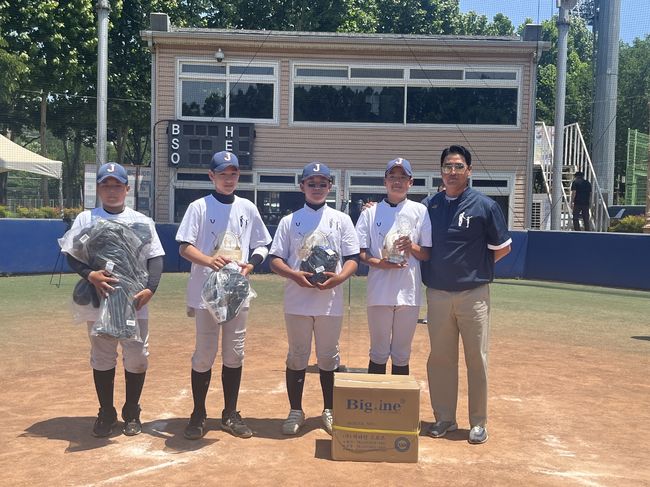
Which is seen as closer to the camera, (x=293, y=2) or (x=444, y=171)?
(x=444, y=171)

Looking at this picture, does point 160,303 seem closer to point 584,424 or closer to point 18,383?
point 18,383

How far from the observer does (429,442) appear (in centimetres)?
504

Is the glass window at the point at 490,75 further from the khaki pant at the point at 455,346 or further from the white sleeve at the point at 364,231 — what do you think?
the khaki pant at the point at 455,346

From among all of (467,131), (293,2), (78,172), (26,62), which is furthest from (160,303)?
(78,172)

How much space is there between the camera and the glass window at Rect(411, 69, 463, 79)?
20.1 metres

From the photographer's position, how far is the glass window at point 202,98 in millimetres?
20062

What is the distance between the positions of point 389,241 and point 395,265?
0.61ft

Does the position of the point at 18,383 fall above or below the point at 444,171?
below

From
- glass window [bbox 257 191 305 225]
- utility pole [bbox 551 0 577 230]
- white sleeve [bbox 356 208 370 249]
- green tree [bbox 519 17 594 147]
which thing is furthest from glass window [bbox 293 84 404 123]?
green tree [bbox 519 17 594 147]

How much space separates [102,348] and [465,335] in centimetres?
268

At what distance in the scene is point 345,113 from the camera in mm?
20188

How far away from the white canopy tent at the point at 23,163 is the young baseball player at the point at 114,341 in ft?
47.0

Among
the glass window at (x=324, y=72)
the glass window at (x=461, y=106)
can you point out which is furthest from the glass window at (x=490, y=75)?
the glass window at (x=324, y=72)

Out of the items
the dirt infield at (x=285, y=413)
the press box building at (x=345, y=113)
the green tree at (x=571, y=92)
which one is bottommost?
the dirt infield at (x=285, y=413)
